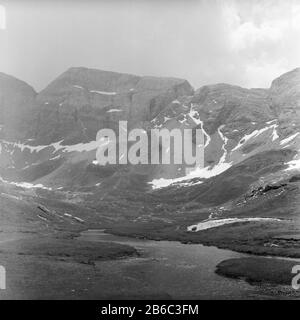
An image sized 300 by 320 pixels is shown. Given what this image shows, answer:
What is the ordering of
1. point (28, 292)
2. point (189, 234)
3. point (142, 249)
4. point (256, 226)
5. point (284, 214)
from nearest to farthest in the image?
point (28, 292) < point (142, 249) < point (256, 226) < point (189, 234) < point (284, 214)

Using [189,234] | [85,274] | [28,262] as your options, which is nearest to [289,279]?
[85,274]

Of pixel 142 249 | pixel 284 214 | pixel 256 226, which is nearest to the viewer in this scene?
A: pixel 142 249

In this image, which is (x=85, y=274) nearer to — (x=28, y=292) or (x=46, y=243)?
(x=28, y=292)
